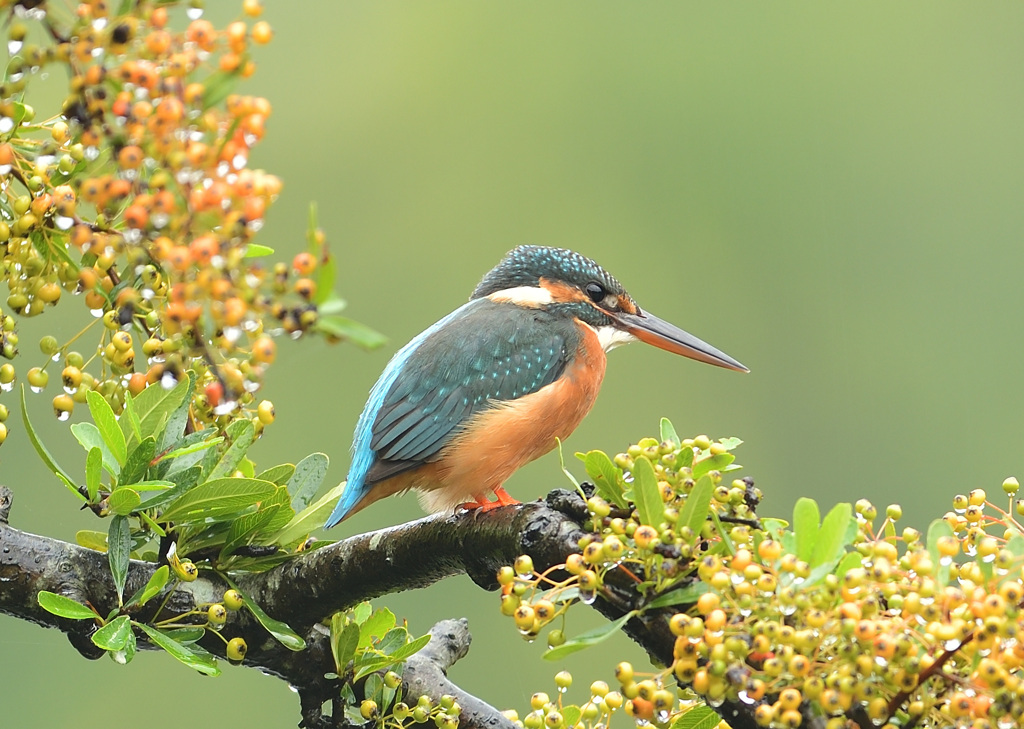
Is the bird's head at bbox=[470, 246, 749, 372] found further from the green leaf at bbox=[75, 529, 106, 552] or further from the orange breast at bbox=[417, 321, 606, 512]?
the green leaf at bbox=[75, 529, 106, 552]

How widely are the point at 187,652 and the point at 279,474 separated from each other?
33 centimetres

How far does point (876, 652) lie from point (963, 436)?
10.8 meters

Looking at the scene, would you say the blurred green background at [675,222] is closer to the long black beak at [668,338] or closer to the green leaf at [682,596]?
the long black beak at [668,338]

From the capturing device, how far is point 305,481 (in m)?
1.84

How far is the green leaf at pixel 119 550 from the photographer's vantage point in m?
1.58

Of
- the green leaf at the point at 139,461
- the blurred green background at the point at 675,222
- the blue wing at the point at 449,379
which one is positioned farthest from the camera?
the blurred green background at the point at 675,222

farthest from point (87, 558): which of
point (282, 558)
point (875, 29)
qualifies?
Result: point (875, 29)

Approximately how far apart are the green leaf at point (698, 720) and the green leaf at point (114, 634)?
0.69 metres

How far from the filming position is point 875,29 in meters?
15.1

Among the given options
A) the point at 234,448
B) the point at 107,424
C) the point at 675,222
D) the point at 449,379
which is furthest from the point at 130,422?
the point at 675,222

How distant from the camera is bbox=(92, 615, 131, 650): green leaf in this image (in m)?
1.51

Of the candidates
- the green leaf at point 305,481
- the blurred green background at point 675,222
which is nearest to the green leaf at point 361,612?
the green leaf at point 305,481

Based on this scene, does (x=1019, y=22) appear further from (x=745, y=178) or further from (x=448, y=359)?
(x=448, y=359)

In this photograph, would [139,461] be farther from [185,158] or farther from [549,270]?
[549,270]
